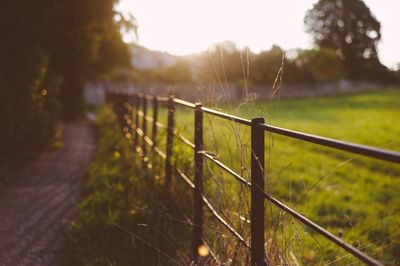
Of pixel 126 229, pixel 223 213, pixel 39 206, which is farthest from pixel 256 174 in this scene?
pixel 39 206

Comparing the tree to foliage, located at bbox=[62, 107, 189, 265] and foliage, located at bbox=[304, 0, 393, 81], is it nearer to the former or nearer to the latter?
foliage, located at bbox=[304, 0, 393, 81]

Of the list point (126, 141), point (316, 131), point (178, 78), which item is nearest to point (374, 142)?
point (316, 131)

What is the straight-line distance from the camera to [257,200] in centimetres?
258

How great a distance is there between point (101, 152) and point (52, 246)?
4.99m

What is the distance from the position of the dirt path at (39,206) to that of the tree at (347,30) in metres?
64.8

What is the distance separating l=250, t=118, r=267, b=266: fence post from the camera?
8.27 ft

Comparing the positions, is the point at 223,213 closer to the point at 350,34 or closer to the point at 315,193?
the point at 315,193

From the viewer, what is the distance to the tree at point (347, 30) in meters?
69.0

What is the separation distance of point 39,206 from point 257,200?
13.4 feet

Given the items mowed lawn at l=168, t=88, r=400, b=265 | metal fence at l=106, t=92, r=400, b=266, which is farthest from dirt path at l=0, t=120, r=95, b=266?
mowed lawn at l=168, t=88, r=400, b=265

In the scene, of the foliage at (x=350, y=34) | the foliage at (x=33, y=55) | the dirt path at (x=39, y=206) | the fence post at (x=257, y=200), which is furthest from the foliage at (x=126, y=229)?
the foliage at (x=350, y=34)

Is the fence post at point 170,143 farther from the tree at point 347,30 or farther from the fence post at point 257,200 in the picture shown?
the tree at point 347,30

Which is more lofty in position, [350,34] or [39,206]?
[350,34]

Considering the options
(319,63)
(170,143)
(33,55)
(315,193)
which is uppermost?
(319,63)
